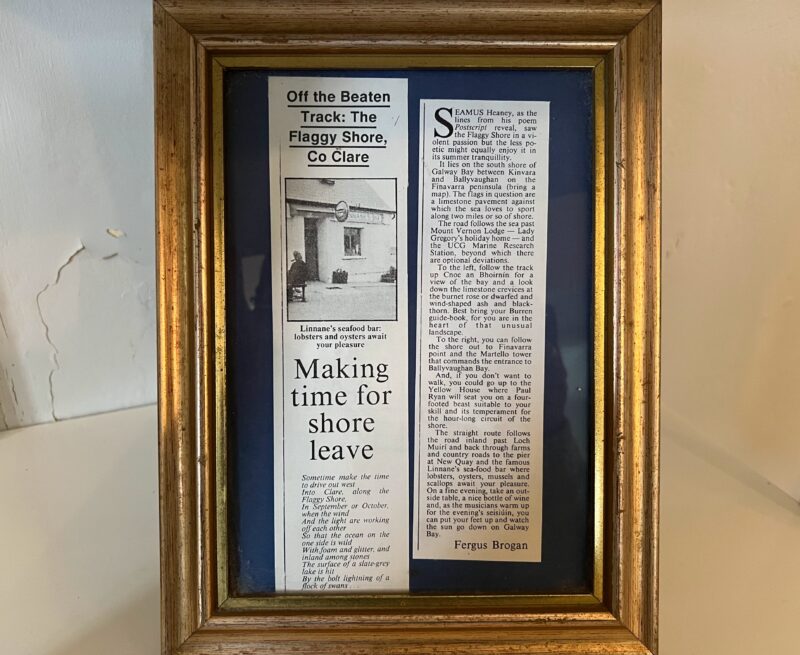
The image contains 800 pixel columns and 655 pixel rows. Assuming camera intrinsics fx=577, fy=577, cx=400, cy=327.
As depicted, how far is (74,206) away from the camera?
50 centimetres

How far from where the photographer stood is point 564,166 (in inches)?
17.6

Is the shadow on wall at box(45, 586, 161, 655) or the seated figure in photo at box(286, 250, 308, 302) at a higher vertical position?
the seated figure in photo at box(286, 250, 308, 302)

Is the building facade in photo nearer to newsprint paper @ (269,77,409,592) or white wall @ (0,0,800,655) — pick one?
newsprint paper @ (269,77,409,592)

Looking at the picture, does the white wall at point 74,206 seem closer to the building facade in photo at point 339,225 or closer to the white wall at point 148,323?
the white wall at point 148,323

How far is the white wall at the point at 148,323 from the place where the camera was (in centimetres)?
49

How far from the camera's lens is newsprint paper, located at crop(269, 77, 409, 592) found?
44 cm

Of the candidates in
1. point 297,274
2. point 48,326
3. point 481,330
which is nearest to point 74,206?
point 48,326

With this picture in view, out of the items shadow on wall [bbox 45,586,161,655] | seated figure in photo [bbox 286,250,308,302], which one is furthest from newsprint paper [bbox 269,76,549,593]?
shadow on wall [bbox 45,586,161,655]

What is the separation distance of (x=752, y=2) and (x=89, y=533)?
2.41 ft

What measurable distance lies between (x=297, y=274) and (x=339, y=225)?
50mm

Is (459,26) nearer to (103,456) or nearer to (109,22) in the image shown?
(109,22)

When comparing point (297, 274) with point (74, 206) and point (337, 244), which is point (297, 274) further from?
point (74, 206)

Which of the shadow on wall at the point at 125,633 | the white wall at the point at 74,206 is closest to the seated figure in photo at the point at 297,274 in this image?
the white wall at the point at 74,206

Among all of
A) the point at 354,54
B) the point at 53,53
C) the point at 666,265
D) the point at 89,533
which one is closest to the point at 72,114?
the point at 53,53
